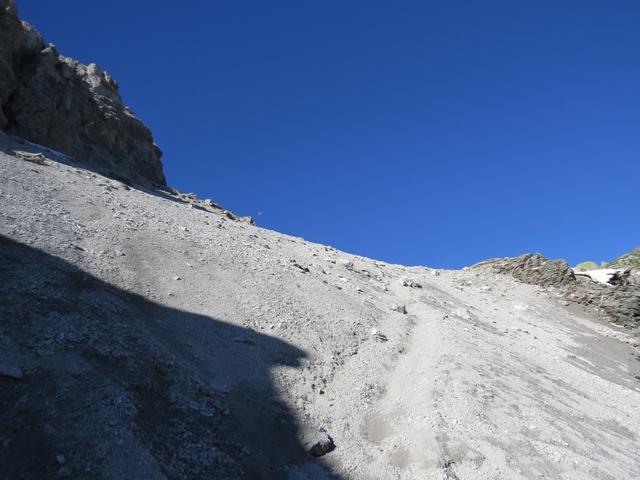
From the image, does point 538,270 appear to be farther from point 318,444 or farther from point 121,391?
point 121,391

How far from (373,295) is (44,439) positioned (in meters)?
14.0

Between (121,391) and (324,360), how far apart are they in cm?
611

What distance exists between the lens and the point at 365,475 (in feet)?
28.1

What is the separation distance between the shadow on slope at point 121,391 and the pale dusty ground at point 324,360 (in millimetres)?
69

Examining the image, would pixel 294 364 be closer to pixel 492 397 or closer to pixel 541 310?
pixel 492 397

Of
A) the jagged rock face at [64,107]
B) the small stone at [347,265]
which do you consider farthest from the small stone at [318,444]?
the jagged rock face at [64,107]

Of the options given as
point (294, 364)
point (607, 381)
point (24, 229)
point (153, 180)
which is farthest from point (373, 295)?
point (153, 180)

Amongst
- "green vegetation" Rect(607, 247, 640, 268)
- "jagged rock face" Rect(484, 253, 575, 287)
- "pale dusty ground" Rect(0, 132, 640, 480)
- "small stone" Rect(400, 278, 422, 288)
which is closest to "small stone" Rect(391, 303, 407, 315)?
"pale dusty ground" Rect(0, 132, 640, 480)

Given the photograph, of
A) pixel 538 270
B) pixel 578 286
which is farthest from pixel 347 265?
pixel 578 286

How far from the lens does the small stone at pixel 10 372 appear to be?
254 inches

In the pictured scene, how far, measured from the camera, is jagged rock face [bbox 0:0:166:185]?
25.5 m

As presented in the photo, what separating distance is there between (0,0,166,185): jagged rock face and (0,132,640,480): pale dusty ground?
29.9 ft

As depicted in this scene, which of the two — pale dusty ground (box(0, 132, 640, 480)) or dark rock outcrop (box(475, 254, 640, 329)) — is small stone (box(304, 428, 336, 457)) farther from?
dark rock outcrop (box(475, 254, 640, 329))

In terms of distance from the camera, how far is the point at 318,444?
892cm
